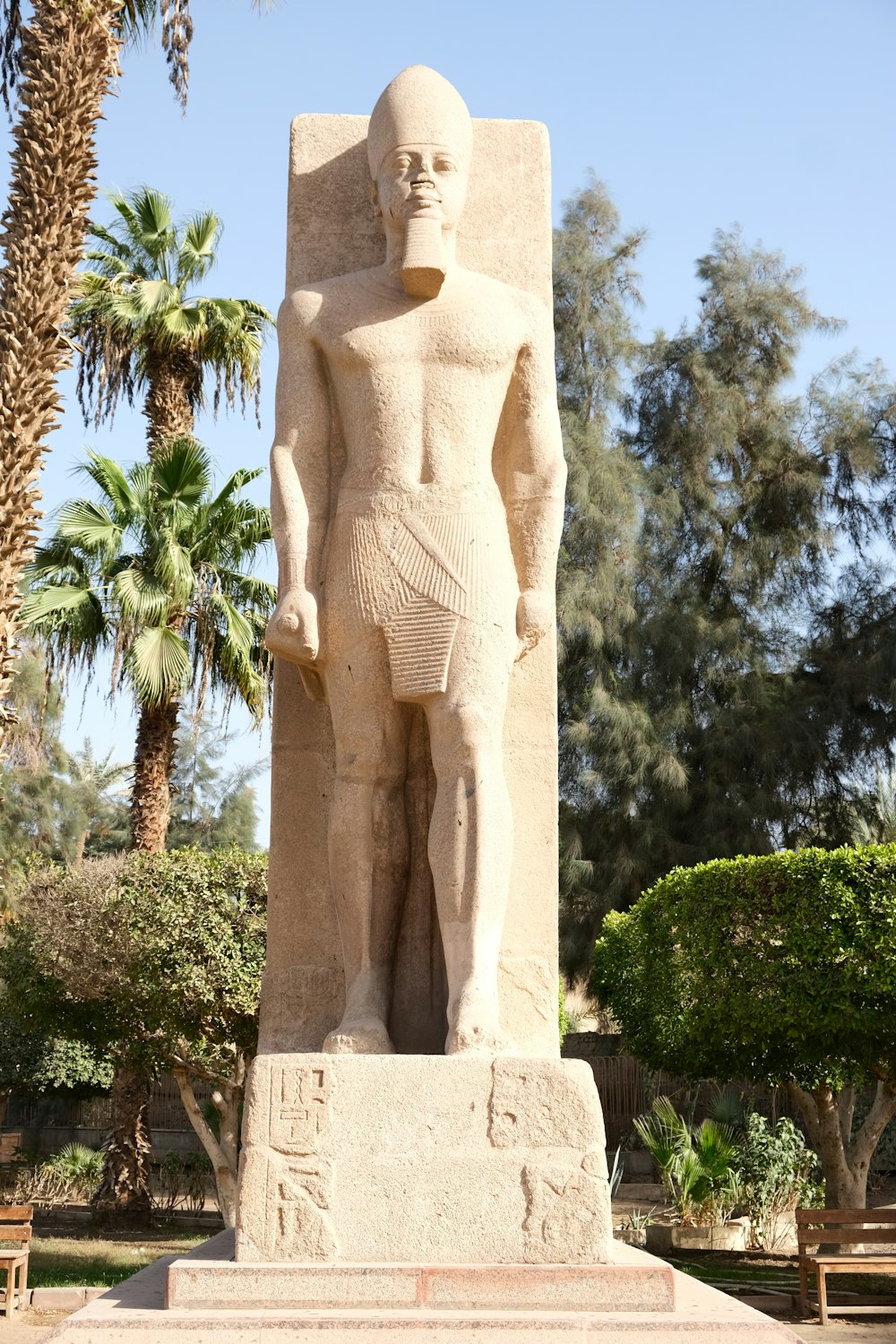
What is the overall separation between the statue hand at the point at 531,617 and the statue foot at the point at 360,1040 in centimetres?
109

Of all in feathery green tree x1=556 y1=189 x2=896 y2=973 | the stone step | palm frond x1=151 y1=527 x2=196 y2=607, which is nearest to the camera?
the stone step

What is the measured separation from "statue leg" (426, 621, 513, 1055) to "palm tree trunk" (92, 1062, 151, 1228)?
43.0 ft

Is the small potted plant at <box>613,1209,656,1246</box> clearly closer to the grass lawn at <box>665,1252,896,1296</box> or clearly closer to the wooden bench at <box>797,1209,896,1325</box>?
the grass lawn at <box>665,1252,896,1296</box>

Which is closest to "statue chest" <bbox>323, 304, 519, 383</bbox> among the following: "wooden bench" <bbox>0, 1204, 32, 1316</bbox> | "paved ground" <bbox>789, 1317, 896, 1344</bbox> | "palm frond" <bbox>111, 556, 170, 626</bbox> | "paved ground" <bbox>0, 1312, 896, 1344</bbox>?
"paved ground" <bbox>0, 1312, 896, 1344</bbox>

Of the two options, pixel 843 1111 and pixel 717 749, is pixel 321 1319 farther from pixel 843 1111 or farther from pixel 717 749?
pixel 717 749

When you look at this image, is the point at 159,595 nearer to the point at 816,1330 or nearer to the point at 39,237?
the point at 39,237

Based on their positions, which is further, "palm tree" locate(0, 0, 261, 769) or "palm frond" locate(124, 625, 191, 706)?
"palm frond" locate(124, 625, 191, 706)

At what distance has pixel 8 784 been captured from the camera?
2880 centimetres

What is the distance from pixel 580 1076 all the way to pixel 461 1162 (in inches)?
13.4

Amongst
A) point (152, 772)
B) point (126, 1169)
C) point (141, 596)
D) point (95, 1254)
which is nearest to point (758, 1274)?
point (95, 1254)

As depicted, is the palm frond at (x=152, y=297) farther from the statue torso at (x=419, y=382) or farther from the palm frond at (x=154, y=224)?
the statue torso at (x=419, y=382)

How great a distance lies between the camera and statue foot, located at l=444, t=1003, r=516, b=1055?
3537 mm

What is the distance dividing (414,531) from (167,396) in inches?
540

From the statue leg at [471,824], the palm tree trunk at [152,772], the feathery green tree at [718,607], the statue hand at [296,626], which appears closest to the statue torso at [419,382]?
the statue hand at [296,626]
